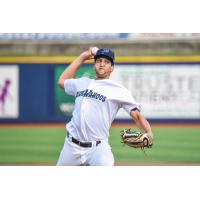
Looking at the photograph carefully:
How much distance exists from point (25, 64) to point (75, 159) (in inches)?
43.2

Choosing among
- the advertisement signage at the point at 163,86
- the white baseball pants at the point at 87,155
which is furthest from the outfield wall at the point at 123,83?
the white baseball pants at the point at 87,155

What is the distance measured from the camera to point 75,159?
18.1 feet

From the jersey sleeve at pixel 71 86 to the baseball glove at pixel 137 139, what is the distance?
0.62 m

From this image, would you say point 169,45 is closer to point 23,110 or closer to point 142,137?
point 142,137

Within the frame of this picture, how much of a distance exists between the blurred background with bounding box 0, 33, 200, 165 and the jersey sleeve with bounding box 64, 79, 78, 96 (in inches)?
2.1

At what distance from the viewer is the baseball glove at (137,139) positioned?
561cm

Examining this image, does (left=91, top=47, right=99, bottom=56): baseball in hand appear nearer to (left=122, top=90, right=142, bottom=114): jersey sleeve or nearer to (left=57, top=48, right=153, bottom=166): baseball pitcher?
(left=57, top=48, right=153, bottom=166): baseball pitcher

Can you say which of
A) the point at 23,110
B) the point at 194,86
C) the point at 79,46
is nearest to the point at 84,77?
the point at 79,46

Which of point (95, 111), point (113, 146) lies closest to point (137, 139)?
point (113, 146)

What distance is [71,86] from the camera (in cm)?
568

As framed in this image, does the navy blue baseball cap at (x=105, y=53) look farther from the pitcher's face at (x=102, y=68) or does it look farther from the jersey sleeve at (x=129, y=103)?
the jersey sleeve at (x=129, y=103)

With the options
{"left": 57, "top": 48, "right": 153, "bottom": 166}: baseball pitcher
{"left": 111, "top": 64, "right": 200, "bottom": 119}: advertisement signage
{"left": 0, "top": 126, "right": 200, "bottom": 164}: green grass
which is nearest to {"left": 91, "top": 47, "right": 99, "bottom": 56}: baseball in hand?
{"left": 57, "top": 48, "right": 153, "bottom": 166}: baseball pitcher

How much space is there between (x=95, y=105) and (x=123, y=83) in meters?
0.37

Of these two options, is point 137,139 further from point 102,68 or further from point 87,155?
point 102,68
